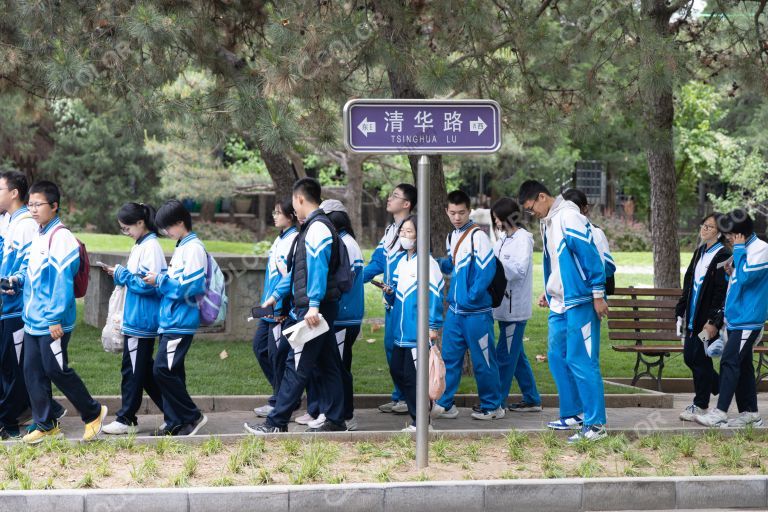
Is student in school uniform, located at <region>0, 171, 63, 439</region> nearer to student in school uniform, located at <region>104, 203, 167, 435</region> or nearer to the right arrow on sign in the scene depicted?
Result: student in school uniform, located at <region>104, 203, 167, 435</region>

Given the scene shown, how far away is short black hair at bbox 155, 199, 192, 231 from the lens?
801cm

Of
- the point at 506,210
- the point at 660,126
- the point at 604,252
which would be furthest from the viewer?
the point at 660,126

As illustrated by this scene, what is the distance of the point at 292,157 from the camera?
66.5ft

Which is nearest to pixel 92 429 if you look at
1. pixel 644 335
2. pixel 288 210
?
pixel 288 210

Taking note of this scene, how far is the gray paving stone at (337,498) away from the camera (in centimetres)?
623

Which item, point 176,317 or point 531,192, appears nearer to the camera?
point 176,317

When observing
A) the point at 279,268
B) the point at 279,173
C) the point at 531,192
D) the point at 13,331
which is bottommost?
the point at 13,331

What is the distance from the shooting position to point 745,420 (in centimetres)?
872

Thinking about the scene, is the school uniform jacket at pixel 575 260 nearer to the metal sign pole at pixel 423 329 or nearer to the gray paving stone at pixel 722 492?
the metal sign pole at pixel 423 329

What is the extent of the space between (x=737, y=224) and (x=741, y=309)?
0.67 metres

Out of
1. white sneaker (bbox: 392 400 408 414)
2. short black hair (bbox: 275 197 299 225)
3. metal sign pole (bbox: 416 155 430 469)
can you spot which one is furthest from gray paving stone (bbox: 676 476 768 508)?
short black hair (bbox: 275 197 299 225)

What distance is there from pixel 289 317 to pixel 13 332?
204cm

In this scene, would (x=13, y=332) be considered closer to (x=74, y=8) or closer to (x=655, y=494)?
(x=74, y=8)

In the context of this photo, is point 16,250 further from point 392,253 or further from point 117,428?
point 392,253
